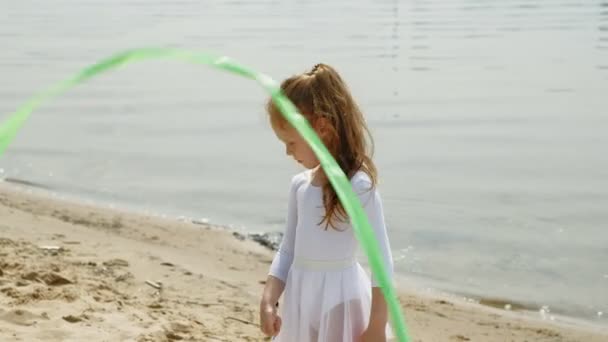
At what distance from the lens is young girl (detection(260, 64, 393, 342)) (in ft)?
9.51

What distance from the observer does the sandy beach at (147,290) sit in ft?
15.1

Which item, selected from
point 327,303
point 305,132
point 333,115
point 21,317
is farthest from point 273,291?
point 21,317

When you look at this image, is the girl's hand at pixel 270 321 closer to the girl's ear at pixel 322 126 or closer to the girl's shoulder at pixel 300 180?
the girl's shoulder at pixel 300 180

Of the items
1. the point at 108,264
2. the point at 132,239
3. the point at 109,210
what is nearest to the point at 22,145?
the point at 109,210

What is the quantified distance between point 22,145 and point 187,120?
2044mm

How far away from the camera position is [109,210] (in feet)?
26.6

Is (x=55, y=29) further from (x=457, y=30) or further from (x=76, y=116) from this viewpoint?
(x=76, y=116)

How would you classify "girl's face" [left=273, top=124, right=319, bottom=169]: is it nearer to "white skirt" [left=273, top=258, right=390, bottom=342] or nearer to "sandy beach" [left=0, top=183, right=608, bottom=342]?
"white skirt" [left=273, top=258, right=390, bottom=342]

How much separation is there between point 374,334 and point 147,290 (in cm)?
283

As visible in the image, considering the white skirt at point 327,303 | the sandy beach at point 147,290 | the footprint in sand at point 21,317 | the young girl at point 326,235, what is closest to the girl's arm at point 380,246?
the young girl at point 326,235

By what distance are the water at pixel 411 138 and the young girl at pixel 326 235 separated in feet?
10.8

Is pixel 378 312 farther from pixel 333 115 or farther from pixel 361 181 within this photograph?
pixel 333 115

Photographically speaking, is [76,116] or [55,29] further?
[55,29]

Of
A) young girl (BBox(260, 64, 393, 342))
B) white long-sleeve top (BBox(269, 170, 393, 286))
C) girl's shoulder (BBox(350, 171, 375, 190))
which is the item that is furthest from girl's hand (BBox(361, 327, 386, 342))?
girl's shoulder (BBox(350, 171, 375, 190))
